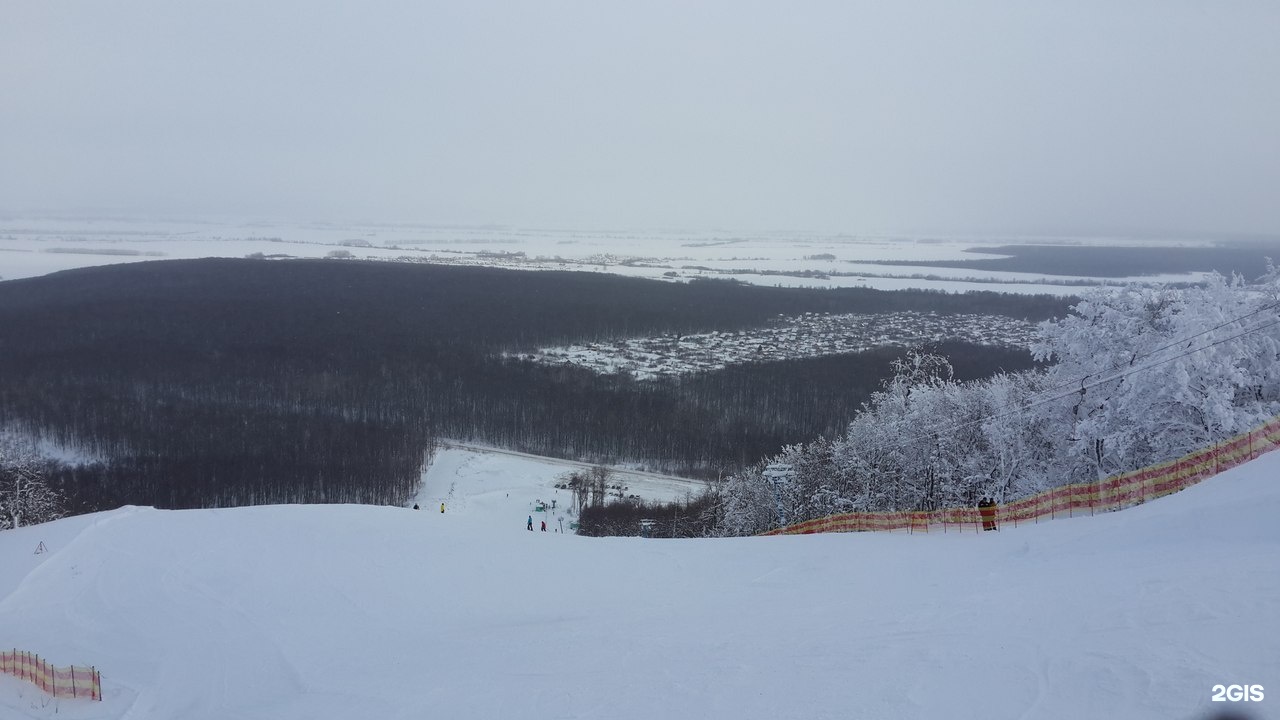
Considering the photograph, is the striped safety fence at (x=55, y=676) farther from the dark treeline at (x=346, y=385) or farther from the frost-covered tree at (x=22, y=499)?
the dark treeline at (x=346, y=385)

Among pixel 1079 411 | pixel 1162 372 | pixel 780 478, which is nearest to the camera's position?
pixel 1162 372

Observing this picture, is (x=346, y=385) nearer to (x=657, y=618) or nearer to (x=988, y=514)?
(x=988, y=514)

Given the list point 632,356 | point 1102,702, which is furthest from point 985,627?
point 632,356

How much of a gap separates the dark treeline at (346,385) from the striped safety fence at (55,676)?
3687 centimetres

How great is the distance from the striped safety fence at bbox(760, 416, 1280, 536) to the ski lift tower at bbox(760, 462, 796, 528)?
37.2 feet

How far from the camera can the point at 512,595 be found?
15.7 m

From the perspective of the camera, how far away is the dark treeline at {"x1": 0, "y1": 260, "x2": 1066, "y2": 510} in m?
55.4

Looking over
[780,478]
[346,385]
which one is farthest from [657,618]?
[346,385]

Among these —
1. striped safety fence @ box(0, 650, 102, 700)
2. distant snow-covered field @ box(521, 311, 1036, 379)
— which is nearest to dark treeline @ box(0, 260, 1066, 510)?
distant snow-covered field @ box(521, 311, 1036, 379)

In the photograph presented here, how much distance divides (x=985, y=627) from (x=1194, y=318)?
52.8ft

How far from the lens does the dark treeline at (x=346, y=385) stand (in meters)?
55.4

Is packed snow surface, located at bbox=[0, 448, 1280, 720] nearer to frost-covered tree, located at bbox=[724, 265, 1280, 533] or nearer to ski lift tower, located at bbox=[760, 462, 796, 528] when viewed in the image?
frost-covered tree, located at bbox=[724, 265, 1280, 533]

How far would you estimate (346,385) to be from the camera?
76.7m

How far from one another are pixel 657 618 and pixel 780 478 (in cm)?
2206
